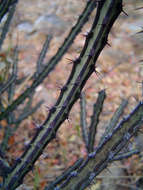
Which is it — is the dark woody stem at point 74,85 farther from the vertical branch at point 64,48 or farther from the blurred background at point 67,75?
the blurred background at point 67,75

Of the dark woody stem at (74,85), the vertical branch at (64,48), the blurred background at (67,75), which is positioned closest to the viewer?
the dark woody stem at (74,85)

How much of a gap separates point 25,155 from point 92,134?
1.18ft

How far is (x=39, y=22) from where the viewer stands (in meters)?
4.06

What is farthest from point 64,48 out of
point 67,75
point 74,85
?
point 67,75

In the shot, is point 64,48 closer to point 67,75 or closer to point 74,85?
point 74,85

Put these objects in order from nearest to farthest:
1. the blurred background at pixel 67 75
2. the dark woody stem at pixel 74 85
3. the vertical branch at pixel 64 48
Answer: the dark woody stem at pixel 74 85
the vertical branch at pixel 64 48
the blurred background at pixel 67 75

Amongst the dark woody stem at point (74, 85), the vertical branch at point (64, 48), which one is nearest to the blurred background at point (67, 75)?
the vertical branch at point (64, 48)

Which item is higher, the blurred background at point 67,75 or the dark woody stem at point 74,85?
the dark woody stem at point 74,85

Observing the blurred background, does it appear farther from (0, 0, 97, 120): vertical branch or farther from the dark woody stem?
the dark woody stem

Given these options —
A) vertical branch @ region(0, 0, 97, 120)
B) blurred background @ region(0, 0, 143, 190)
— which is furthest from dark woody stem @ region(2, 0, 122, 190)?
blurred background @ region(0, 0, 143, 190)

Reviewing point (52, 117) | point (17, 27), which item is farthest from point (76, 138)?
point (17, 27)

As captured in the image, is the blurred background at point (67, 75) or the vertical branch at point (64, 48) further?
the blurred background at point (67, 75)

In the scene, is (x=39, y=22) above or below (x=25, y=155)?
below

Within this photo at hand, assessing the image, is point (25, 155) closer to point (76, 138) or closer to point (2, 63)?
point (2, 63)
